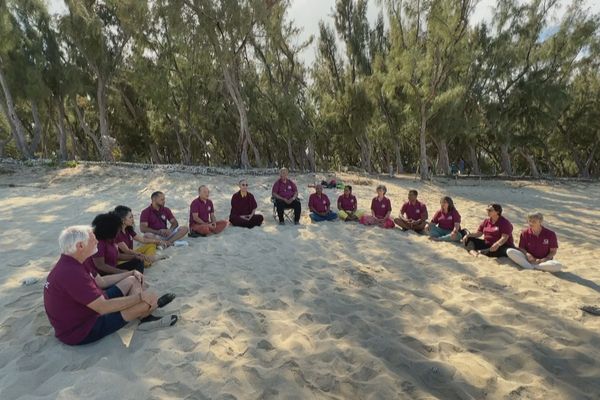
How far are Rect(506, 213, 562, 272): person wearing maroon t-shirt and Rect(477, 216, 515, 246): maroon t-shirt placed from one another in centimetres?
30

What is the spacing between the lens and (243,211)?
26.9 feet

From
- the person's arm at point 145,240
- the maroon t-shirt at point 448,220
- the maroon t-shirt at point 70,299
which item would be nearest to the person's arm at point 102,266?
the maroon t-shirt at point 70,299

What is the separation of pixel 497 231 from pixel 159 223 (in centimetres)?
578

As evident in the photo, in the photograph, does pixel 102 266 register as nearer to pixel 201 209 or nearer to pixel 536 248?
pixel 201 209

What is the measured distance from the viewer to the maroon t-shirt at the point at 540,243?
5.80 m

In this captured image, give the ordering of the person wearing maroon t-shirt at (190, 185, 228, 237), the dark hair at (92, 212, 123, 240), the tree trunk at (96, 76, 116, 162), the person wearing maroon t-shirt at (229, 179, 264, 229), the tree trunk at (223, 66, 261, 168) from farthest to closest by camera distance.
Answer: the tree trunk at (96, 76, 116, 162)
the tree trunk at (223, 66, 261, 168)
the person wearing maroon t-shirt at (229, 179, 264, 229)
the person wearing maroon t-shirt at (190, 185, 228, 237)
the dark hair at (92, 212, 123, 240)

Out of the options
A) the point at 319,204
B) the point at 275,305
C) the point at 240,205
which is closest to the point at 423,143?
the point at 319,204

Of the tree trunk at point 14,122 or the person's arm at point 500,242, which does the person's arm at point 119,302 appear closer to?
the person's arm at point 500,242

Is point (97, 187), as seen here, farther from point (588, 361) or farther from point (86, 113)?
point (86, 113)

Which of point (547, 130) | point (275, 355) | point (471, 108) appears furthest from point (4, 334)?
point (547, 130)

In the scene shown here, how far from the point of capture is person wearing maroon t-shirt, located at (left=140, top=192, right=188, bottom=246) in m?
6.57

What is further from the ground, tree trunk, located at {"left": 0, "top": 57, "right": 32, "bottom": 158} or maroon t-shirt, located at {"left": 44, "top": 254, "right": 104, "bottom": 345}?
tree trunk, located at {"left": 0, "top": 57, "right": 32, "bottom": 158}

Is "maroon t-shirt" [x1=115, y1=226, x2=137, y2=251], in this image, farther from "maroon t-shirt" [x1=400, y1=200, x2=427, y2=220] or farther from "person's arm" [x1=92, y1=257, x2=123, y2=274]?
"maroon t-shirt" [x1=400, y1=200, x2=427, y2=220]

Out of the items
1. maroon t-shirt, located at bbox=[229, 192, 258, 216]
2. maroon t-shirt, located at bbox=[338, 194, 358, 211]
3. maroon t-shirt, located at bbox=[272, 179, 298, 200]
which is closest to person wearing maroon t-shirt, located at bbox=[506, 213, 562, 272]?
maroon t-shirt, located at bbox=[338, 194, 358, 211]
